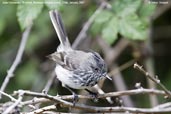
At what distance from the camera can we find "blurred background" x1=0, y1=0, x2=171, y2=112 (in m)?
4.23

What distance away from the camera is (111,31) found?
3.56 metres

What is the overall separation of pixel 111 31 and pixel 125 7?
27 cm

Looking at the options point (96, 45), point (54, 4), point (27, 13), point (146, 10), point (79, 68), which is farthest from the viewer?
point (96, 45)

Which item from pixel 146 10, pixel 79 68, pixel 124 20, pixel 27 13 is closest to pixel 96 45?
pixel 146 10

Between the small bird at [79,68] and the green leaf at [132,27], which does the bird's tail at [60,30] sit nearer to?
the small bird at [79,68]

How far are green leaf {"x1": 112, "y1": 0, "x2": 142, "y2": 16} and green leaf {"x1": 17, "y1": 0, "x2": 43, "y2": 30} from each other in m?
0.67

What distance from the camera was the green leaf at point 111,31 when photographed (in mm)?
3541

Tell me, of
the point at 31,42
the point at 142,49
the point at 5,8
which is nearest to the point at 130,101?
the point at 142,49

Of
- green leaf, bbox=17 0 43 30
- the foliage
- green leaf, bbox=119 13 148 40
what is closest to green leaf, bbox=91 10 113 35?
the foliage

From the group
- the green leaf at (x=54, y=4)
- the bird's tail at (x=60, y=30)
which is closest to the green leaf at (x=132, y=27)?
the bird's tail at (x=60, y=30)

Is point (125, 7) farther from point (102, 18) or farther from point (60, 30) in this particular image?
point (60, 30)

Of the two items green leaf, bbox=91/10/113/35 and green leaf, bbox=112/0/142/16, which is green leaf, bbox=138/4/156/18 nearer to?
green leaf, bbox=112/0/142/16

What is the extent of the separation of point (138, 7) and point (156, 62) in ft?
5.38

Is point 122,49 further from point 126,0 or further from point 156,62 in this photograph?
point 126,0
